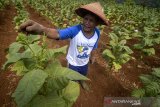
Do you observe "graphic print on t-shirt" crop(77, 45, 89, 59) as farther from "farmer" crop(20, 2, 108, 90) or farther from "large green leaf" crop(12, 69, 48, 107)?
"large green leaf" crop(12, 69, 48, 107)

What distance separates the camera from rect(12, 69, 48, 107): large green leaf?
1965mm

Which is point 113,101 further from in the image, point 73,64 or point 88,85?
point 88,85

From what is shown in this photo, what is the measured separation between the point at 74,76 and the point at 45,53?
43cm

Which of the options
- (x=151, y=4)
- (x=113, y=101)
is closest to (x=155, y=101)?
(x=113, y=101)

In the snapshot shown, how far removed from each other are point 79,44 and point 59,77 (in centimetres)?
134

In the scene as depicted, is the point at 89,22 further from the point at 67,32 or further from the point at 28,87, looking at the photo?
the point at 28,87

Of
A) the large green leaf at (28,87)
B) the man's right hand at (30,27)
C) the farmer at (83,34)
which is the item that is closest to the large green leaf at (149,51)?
the farmer at (83,34)

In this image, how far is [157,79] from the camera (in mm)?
3451

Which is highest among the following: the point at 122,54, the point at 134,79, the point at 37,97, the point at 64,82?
the point at 64,82

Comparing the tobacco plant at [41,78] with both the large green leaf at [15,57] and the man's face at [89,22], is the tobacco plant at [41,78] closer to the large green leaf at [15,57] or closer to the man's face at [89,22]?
the large green leaf at [15,57]

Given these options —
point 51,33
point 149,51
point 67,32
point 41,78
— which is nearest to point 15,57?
point 41,78

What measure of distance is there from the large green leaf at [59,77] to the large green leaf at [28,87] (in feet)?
0.43

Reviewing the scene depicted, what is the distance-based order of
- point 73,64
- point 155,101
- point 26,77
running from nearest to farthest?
point 26,77 < point 155,101 < point 73,64

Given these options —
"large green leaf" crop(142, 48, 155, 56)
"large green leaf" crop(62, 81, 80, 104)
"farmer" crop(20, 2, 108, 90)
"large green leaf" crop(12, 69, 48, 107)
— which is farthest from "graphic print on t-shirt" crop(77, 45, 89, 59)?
"large green leaf" crop(142, 48, 155, 56)
